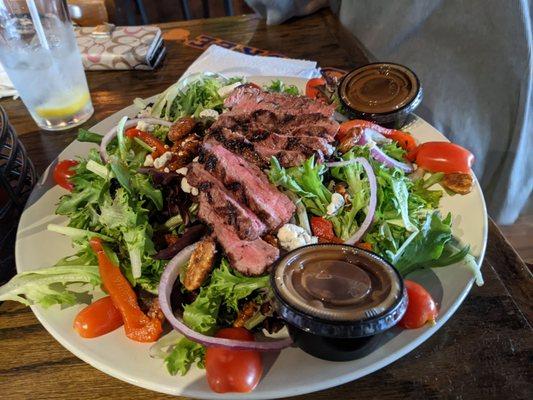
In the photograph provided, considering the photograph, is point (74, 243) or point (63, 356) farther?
point (74, 243)

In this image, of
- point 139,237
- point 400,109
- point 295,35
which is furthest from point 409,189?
point 295,35

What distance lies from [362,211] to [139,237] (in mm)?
866

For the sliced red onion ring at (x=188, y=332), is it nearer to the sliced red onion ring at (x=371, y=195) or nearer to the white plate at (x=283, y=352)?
the white plate at (x=283, y=352)

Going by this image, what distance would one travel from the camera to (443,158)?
2139mm

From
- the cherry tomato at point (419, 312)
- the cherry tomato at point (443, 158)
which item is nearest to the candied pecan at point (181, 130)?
the cherry tomato at point (443, 158)

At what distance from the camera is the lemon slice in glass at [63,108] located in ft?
9.23

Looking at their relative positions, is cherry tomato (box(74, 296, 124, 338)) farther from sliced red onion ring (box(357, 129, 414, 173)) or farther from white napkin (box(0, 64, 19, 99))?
white napkin (box(0, 64, 19, 99))

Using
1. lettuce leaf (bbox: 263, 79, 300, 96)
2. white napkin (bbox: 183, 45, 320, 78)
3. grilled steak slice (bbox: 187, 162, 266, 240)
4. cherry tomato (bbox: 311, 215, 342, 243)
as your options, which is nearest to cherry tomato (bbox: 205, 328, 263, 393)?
grilled steak slice (bbox: 187, 162, 266, 240)

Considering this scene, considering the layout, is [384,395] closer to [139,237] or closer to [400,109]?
[139,237]

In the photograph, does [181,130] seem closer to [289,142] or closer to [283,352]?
[289,142]

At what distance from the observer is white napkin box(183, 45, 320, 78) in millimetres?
3129

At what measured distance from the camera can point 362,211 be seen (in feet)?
6.40

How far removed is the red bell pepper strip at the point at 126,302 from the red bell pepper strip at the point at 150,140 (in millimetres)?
574

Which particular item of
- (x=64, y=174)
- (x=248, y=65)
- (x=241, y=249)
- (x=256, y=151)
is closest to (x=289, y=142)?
(x=256, y=151)
